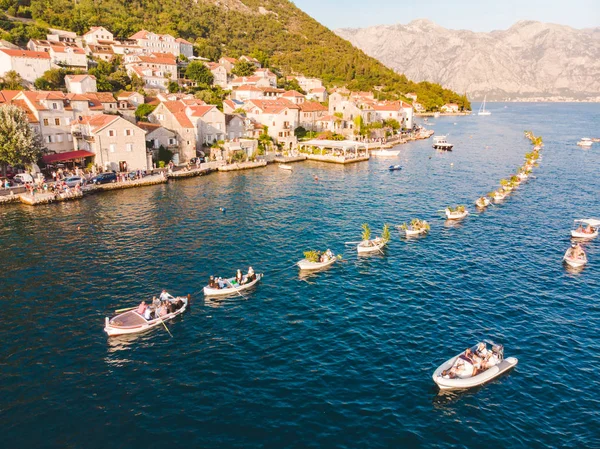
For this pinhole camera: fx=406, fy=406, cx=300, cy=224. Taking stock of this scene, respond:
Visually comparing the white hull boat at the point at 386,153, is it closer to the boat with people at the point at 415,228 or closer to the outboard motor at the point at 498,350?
the boat with people at the point at 415,228

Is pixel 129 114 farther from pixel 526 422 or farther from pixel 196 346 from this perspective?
pixel 526 422

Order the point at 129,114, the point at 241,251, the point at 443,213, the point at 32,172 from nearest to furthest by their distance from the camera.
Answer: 1. the point at 241,251
2. the point at 443,213
3. the point at 32,172
4. the point at 129,114

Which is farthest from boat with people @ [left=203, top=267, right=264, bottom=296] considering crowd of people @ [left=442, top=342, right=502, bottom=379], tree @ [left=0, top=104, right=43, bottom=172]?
tree @ [left=0, top=104, right=43, bottom=172]

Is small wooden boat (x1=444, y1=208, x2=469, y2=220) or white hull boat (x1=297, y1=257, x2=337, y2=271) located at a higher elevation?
small wooden boat (x1=444, y1=208, x2=469, y2=220)

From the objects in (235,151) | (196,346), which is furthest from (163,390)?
(235,151)

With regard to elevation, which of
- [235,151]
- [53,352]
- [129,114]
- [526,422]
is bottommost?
[526,422]

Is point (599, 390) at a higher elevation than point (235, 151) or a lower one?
lower

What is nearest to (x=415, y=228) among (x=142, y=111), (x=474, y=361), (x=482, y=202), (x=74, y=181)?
(x=482, y=202)

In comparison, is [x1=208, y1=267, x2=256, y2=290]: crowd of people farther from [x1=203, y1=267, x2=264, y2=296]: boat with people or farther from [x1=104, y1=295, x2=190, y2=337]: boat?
[x1=104, y1=295, x2=190, y2=337]: boat
